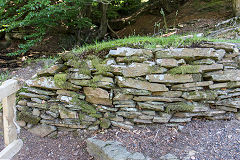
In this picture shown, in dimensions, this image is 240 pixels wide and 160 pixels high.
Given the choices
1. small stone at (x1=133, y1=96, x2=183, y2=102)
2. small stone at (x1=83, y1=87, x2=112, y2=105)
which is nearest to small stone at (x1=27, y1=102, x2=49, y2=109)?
small stone at (x1=83, y1=87, x2=112, y2=105)

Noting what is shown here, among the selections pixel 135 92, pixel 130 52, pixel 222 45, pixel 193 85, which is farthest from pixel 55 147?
pixel 222 45

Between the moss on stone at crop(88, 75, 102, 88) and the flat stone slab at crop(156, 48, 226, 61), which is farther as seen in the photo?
the moss on stone at crop(88, 75, 102, 88)

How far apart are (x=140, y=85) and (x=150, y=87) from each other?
160mm

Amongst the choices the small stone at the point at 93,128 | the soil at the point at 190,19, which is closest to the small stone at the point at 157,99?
the small stone at the point at 93,128

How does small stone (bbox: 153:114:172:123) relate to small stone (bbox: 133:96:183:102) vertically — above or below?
below

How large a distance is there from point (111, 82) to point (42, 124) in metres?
1.58

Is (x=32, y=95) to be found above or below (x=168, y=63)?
below

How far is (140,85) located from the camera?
307 cm

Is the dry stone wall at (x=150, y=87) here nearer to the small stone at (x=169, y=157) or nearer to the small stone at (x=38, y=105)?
the small stone at (x=38, y=105)

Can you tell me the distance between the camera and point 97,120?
133 inches

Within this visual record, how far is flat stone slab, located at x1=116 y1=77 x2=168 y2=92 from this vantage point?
3037mm

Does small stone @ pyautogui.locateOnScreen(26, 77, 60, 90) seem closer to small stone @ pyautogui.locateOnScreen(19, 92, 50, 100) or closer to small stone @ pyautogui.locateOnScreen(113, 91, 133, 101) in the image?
small stone @ pyautogui.locateOnScreen(19, 92, 50, 100)

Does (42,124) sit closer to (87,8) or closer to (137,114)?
(137,114)

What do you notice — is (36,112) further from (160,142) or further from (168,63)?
(168,63)
